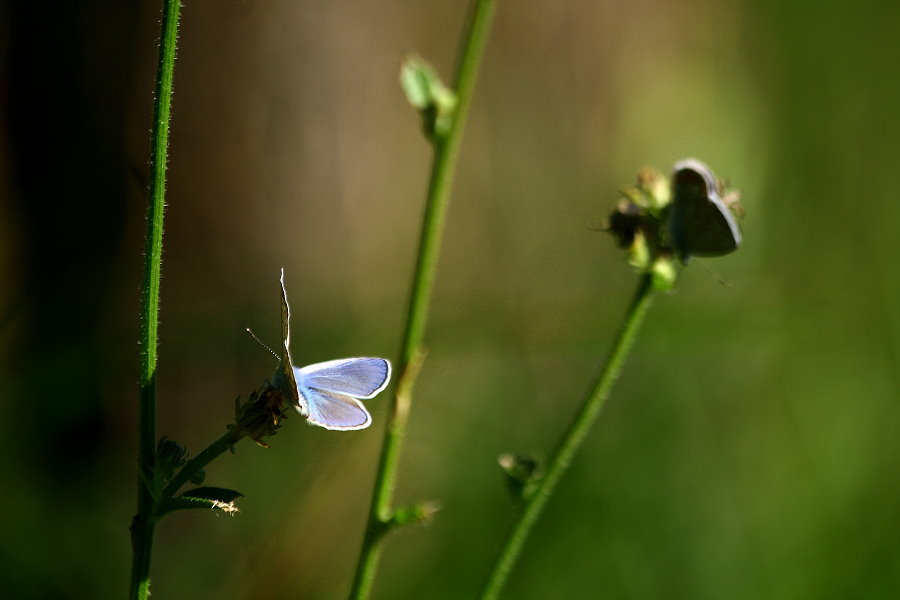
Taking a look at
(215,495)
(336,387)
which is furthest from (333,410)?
(215,495)

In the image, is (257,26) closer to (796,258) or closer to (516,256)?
(516,256)

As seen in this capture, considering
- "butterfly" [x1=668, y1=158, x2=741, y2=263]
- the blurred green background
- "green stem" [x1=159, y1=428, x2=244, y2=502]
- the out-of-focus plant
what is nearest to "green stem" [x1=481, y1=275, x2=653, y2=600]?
the out-of-focus plant

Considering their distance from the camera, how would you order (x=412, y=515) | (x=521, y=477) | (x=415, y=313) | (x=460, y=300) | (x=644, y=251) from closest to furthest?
(x=412, y=515) < (x=415, y=313) < (x=521, y=477) < (x=644, y=251) < (x=460, y=300)

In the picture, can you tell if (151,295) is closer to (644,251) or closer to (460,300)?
(644,251)

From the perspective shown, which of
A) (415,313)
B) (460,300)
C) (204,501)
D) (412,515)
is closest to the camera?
(204,501)

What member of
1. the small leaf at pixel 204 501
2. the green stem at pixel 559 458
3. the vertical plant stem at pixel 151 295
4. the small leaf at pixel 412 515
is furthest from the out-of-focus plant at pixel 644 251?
the vertical plant stem at pixel 151 295

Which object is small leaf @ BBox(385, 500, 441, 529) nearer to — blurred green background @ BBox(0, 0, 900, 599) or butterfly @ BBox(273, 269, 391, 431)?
butterfly @ BBox(273, 269, 391, 431)

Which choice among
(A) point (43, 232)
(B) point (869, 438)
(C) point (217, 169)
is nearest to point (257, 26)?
(C) point (217, 169)
